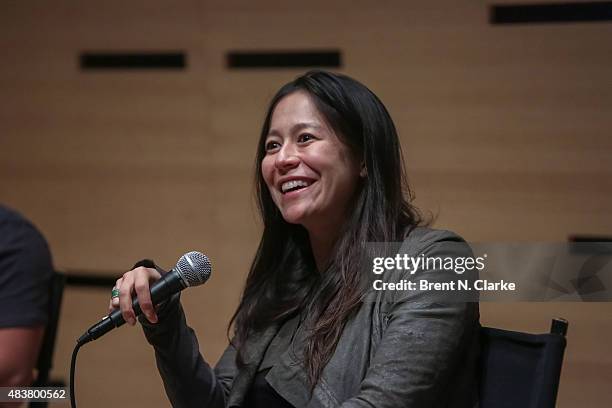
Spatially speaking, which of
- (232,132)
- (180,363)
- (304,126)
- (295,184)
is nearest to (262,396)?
(180,363)

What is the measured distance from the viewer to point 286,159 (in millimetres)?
1665

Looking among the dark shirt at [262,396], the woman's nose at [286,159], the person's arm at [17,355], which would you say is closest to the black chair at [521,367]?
the dark shirt at [262,396]

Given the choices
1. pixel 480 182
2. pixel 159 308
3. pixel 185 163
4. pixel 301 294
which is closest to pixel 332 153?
pixel 301 294

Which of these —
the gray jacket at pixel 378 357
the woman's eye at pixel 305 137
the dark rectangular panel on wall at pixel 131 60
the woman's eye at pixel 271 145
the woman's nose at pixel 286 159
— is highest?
the dark rectangular panel on wall at pixel 131 60

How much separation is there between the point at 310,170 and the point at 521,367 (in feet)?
1.79

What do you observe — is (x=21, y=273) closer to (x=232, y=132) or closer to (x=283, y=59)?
(x=232, y=132)

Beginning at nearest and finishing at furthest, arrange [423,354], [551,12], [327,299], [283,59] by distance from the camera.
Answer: [423,354]
[327,299]
[551,12]
[283,59]

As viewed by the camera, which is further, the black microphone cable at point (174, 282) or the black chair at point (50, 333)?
the black chair at point (50, 333)

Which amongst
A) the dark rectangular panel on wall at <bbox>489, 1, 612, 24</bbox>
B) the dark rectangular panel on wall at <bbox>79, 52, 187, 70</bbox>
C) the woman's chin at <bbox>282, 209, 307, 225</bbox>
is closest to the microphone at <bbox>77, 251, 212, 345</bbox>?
the woman's chin at <bbox>282, 209, 307, 225</bbox>

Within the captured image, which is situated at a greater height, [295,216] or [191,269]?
[295,216]

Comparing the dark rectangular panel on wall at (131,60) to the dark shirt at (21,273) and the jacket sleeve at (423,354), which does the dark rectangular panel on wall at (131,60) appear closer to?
the dark shirt at (21,273)

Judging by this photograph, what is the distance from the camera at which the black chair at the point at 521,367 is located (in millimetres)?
1344

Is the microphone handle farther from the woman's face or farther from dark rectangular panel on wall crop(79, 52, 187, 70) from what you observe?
dark rectangular panel on wall crop(79, 52, 187, 70)

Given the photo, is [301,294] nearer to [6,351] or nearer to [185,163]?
[6,351]
